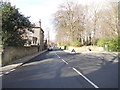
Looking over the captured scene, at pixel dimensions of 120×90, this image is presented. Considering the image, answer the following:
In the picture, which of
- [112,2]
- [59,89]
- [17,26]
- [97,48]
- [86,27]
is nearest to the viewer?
[59,89]

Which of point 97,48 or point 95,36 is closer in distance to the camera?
point 97,48

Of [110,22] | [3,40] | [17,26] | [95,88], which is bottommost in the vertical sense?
[95,88]

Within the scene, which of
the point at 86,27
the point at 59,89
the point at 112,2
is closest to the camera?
the point at 59,89

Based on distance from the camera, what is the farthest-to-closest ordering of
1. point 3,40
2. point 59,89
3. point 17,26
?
point 17,26, point 3,40, point 59,89

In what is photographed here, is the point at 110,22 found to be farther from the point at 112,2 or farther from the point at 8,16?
the point at 8,16

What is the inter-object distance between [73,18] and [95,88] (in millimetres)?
54645

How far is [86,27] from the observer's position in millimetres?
A: 60406

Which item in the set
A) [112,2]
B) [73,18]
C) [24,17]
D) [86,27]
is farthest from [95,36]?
[24,17]

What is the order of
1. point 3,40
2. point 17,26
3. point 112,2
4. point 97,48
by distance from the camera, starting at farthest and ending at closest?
point 97,48 → point 112,2 → point 17,26 → point 3,40

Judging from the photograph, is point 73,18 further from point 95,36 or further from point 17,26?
point 17,26

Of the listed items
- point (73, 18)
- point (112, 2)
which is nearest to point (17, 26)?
point (112, 2)

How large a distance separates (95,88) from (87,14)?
56518 mm

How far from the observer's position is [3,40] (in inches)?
811

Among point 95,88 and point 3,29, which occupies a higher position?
point 3,29
